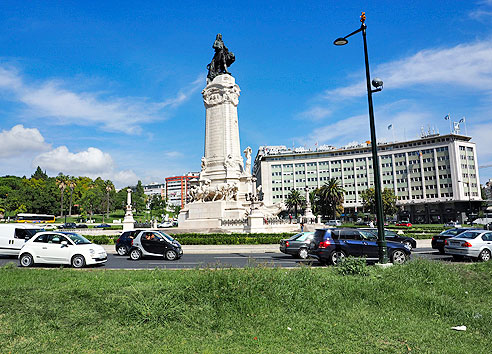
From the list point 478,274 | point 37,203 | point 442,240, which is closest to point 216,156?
point 442,240

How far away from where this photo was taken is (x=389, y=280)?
8.82m

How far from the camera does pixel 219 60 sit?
50.9m

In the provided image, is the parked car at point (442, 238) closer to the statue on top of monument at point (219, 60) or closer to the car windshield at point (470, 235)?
the car windshield at point (470, 235)

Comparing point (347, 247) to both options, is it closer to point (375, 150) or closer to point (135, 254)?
point (375, 150)

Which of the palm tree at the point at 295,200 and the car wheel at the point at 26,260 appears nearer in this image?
the car wheel at the point at 26,260

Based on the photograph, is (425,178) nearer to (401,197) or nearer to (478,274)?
(401,197)

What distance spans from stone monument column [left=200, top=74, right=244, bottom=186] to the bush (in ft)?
110

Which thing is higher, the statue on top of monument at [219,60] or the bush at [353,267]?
the statue on top of monument at [219,60]

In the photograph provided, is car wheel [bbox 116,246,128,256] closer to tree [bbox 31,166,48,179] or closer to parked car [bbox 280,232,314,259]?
parked car [bbox 280,232,314,259]

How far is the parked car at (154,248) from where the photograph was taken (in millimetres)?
18302

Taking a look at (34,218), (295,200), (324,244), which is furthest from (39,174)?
(324,244)

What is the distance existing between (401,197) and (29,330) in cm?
10371

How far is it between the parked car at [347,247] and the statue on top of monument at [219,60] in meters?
39.4

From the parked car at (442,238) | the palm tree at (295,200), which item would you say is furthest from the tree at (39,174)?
the parked car at (442,238)
